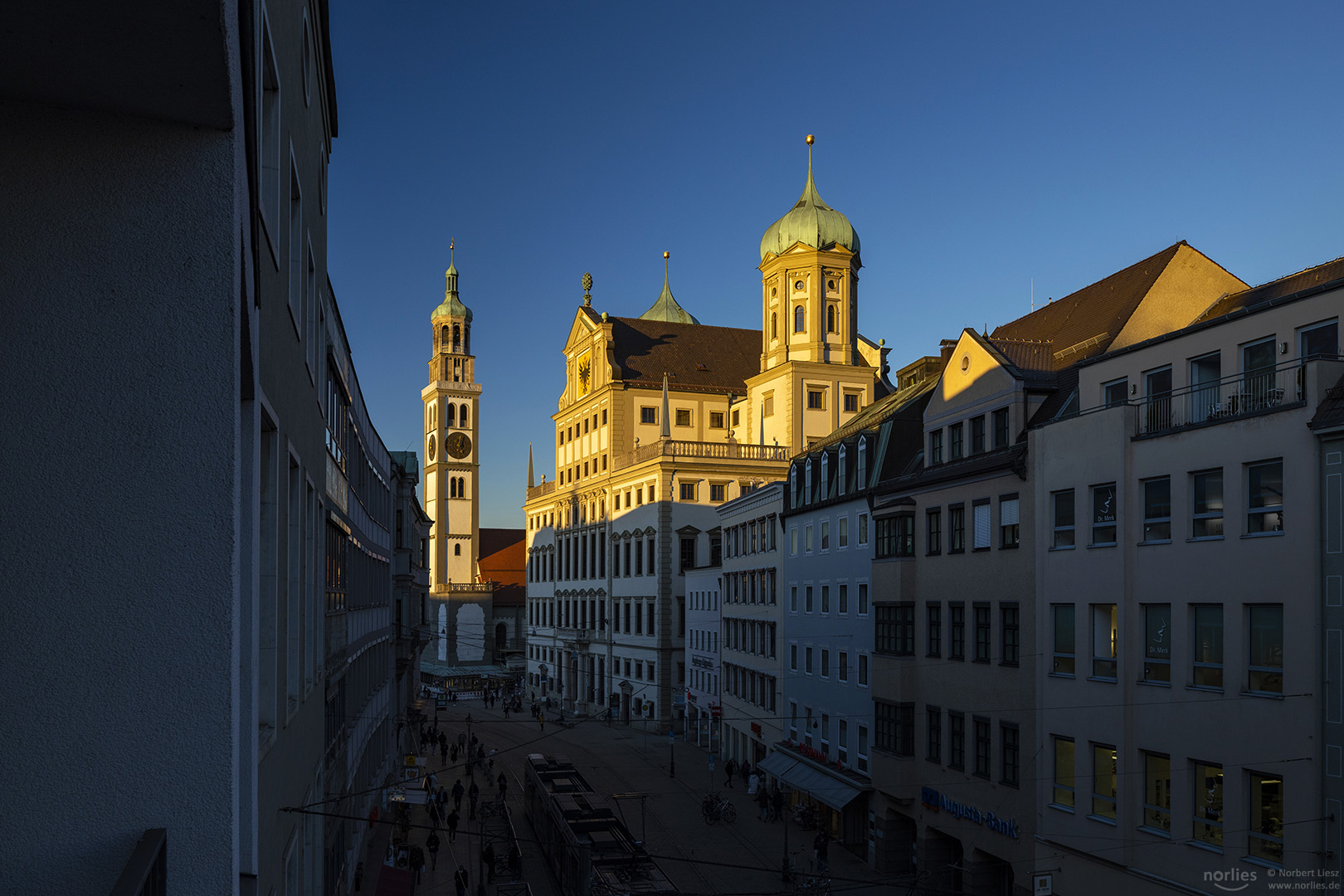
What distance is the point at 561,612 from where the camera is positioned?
106 metres

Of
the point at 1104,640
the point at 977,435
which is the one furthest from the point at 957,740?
the point at 977,435

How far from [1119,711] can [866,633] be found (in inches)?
592

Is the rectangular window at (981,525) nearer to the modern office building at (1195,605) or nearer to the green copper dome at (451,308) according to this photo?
the modern office building at (1195,605)

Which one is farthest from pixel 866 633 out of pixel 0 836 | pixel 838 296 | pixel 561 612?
pixel 561 612

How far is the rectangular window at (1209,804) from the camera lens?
24.5 m

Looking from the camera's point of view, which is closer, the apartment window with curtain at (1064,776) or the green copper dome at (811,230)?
the apartment window with curtain at (1064,776)

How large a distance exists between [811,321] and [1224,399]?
57.3m

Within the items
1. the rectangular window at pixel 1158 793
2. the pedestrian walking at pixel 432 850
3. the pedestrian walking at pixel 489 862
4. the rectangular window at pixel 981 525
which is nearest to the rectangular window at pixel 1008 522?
the rectangular window at pixel 981 525

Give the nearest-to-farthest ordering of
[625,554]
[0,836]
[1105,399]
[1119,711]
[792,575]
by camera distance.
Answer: [0,836]
[1119,711]
[1105,399]
[792,575]
[625,554]

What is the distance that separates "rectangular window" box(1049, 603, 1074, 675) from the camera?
30.1 meters

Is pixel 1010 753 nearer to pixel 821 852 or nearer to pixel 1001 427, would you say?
pixel 1001 427

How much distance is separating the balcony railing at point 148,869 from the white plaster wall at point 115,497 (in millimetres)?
90

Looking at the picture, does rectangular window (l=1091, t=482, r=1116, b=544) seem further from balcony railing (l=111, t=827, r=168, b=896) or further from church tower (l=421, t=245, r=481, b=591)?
church tower (l=421, t=245, r=481, b=591)

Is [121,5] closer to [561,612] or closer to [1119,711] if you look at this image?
[1119,711]
